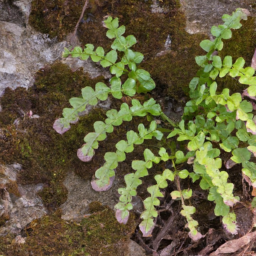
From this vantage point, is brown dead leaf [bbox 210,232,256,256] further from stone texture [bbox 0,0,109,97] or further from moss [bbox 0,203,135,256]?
stone texture [bbox 0,0,109,97]

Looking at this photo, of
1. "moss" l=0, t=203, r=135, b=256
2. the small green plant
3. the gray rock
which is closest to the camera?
the small green plant

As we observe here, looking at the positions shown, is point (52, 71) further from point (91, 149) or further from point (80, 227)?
point (80, 227)

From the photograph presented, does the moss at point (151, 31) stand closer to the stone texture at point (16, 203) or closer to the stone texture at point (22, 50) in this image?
the stone texture at point (22, 50)

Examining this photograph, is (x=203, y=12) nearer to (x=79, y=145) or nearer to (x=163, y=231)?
(x=79, y=145)

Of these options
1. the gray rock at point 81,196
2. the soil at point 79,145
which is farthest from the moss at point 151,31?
the gray rock at point 81,196

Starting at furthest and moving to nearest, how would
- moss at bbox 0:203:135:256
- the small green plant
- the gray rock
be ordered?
1. the gray rock
2. moss at bbox 0:203:135:256
3. the small green plant

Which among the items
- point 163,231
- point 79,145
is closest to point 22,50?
point 79,145

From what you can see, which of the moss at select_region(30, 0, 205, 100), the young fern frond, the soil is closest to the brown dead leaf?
the soil
